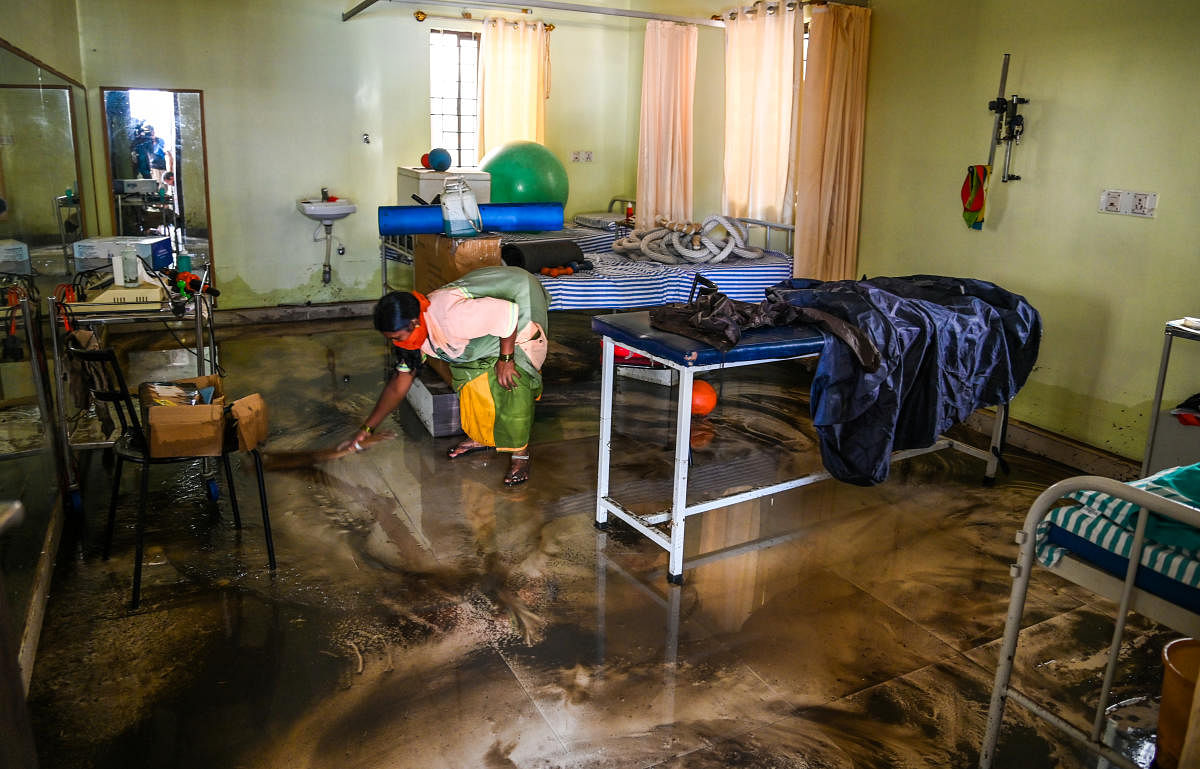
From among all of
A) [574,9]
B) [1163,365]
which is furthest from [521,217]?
[1163,365]

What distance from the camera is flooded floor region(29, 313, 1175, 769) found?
257 centimetres

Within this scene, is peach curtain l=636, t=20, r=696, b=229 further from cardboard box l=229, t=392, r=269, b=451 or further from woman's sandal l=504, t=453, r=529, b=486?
cardboard box l=229, t=392, r=269, b=451

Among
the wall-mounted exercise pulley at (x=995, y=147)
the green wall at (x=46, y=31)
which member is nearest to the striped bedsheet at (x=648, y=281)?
the wall-mounted exercise pulley at (x=995, y=147)

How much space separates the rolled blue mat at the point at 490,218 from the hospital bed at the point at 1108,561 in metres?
4.34

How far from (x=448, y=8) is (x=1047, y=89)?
5.23 meters

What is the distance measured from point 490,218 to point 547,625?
152 inches

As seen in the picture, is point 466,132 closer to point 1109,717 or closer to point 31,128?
point 31,128

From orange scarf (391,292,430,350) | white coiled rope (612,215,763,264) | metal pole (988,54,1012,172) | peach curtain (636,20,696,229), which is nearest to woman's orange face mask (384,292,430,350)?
orange scarf (391,292,430,350)

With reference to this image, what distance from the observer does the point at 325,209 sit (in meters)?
7.53

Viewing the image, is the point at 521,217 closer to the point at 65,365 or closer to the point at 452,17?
the point at 452,17

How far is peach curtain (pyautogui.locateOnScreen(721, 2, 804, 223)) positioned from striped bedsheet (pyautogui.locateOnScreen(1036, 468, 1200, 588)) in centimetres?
452

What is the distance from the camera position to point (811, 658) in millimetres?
3012

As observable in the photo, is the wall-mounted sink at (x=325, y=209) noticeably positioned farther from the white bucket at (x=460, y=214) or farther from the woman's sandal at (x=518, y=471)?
the woman's sandal at (x=518, y=471)

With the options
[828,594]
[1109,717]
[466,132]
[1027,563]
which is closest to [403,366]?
[828,594]
